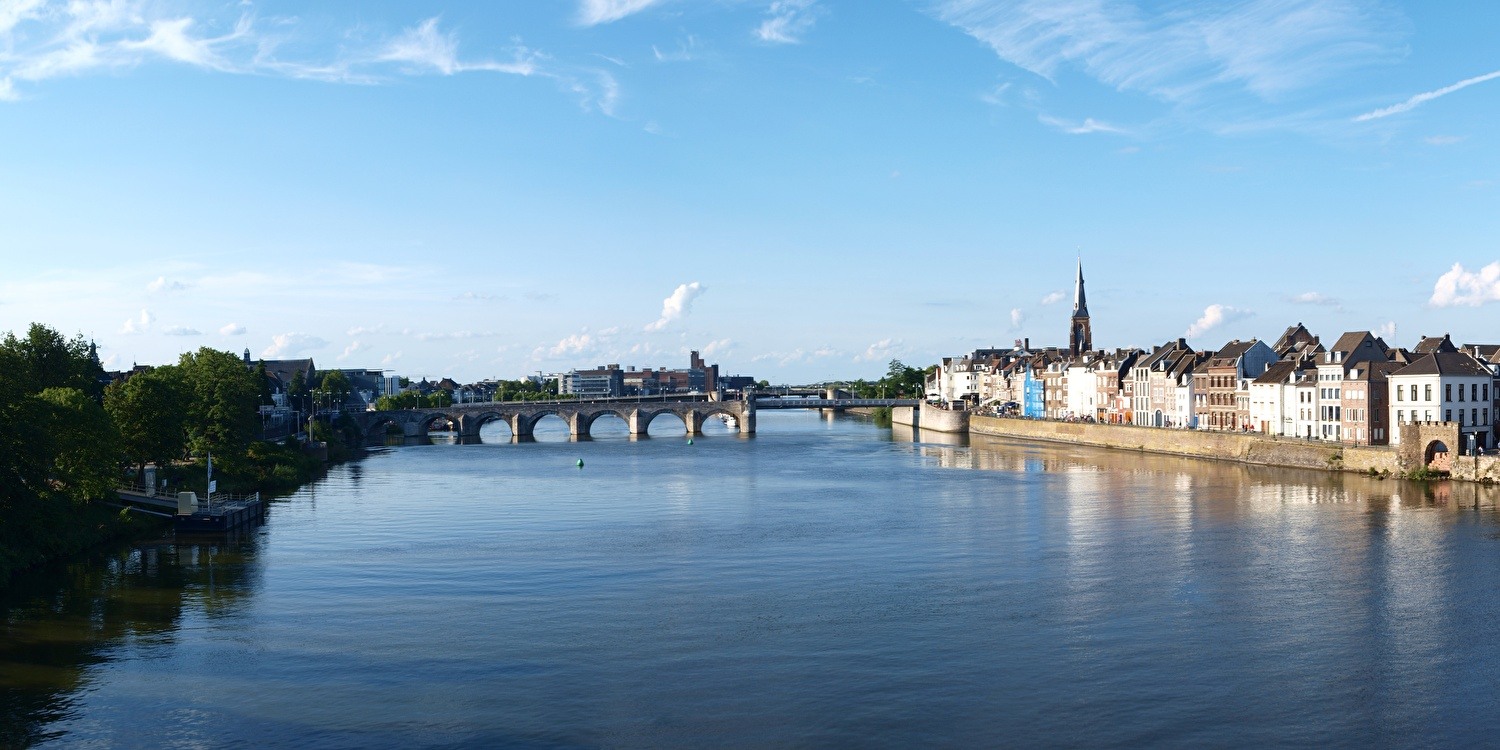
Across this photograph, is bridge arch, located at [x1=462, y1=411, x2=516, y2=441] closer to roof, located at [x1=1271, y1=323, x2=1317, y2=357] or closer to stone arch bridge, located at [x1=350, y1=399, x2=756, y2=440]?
stone arch bridge, located at [x1=350, y1=399, x2=756, y2=440]

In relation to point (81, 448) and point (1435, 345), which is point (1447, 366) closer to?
point (1435, 345)

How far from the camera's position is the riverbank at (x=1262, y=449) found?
63781mm

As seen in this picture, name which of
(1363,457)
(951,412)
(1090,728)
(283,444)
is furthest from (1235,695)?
(951,412)

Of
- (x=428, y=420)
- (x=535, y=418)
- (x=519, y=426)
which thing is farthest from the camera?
(x=535, y=418)

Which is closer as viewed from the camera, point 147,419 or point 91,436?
point 91,436

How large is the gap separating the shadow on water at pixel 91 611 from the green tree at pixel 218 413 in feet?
60.6

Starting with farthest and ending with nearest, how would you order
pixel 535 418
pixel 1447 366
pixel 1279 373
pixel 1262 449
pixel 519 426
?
pixel 535 418 < pixel 519 426 < pixel 1279 373 < pixel 1262 449 < pixel 1447 366

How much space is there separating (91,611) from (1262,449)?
68.4 metres

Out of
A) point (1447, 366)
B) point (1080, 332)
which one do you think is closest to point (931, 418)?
point (1080, 332)

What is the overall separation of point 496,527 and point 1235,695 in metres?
34.2

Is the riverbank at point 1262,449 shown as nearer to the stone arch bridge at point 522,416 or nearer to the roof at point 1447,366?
the roof at point 1447,366

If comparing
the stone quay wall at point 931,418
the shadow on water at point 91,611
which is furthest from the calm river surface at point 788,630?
the stone quay wall at point 931,418

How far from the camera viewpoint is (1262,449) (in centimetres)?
7900

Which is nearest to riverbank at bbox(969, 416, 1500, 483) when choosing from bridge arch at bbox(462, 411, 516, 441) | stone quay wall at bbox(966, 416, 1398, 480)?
stone quay wall at bbox(966, 416, 1398, 480)
